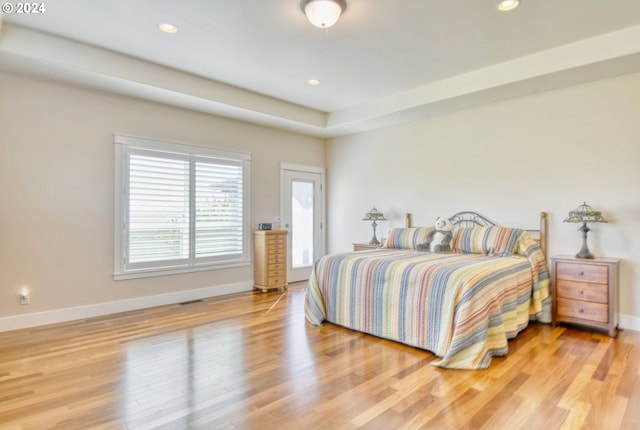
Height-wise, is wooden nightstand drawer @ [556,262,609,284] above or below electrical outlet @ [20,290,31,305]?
above

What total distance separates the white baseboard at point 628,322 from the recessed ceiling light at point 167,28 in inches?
200

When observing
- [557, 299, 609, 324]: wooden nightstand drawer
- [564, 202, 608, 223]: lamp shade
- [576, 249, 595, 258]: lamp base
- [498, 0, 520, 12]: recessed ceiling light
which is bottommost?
[557, 299, 609, 324]: wooden nightstand drawer

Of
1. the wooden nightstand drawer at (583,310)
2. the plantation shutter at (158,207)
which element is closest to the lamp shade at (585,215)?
the wooden nightstand drawer at (583,310)

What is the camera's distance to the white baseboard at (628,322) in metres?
3.49

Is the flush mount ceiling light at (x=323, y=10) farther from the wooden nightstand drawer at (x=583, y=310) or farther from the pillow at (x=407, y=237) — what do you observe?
the wooden nightstand drawer at (x=583, y=310)

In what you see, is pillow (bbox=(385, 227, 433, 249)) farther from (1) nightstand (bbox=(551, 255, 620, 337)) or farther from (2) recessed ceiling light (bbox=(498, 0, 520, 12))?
(2) recessed ceiling light (bbox=(498, 0, 520, 12))

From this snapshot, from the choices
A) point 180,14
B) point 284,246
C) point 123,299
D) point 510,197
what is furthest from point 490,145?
point 123,299

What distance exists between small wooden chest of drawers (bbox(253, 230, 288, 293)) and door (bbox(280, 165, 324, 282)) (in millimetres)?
481

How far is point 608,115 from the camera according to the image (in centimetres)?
364

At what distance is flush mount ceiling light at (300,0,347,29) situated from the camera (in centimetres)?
262

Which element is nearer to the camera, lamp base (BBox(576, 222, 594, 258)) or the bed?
the bed

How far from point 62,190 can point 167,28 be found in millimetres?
2128

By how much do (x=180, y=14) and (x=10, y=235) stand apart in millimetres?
2780

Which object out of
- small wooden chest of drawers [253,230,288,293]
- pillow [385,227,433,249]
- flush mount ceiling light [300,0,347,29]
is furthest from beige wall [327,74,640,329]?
flush mount ceiling light [300,0,347,29]
